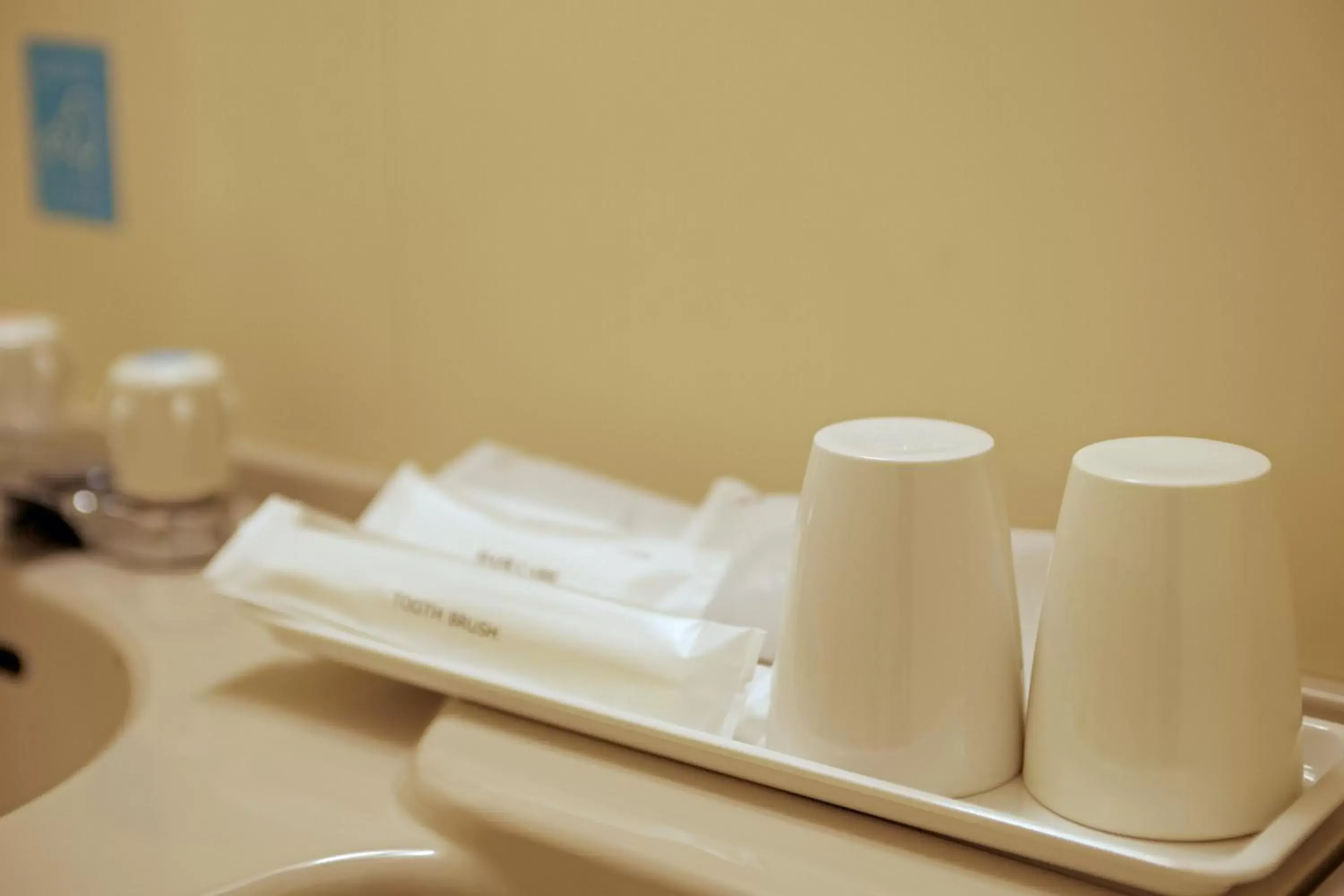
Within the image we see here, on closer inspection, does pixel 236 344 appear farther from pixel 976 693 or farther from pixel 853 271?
pixel 976 693

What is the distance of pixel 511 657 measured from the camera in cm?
50

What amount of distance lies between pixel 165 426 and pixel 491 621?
0.28m

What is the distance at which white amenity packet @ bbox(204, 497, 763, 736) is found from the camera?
0.47 m

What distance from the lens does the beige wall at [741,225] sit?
496 mm

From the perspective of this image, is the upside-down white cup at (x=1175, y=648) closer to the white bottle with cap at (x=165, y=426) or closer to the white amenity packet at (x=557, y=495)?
the white amenity packet at (x=557, y=495)

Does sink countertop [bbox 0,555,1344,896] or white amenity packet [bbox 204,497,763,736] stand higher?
white amenity packet [bbox 204,497,763,736]

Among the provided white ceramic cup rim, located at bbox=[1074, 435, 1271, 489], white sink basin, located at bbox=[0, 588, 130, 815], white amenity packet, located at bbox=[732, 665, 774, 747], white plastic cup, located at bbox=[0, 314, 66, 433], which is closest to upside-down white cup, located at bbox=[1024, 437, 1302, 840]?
white ceramic cup rim, located at bbox=[1074, 435, 1271, 489]

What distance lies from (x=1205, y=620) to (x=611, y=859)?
0.19 metres

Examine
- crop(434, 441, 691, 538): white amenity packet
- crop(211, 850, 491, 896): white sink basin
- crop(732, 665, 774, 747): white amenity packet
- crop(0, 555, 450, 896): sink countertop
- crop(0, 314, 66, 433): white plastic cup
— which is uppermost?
crop(0, 314, 66, 433): white plastic cup

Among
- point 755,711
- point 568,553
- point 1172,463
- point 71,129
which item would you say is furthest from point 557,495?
point 71,129

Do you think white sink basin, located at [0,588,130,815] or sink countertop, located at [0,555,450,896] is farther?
white sink basin, located at [0,588,130,815]

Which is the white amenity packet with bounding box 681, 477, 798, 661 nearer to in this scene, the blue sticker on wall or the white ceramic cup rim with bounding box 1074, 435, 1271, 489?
the white ceramic cup rim with bounding box 1074, 435, 1271, 489

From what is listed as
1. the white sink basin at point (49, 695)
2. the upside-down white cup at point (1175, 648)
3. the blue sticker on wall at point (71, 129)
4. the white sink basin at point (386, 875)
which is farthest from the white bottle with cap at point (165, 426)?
the upside-down white cup at point (1175, 648)

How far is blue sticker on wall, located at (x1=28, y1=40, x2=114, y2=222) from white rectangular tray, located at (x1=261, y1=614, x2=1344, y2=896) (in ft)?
1.61
